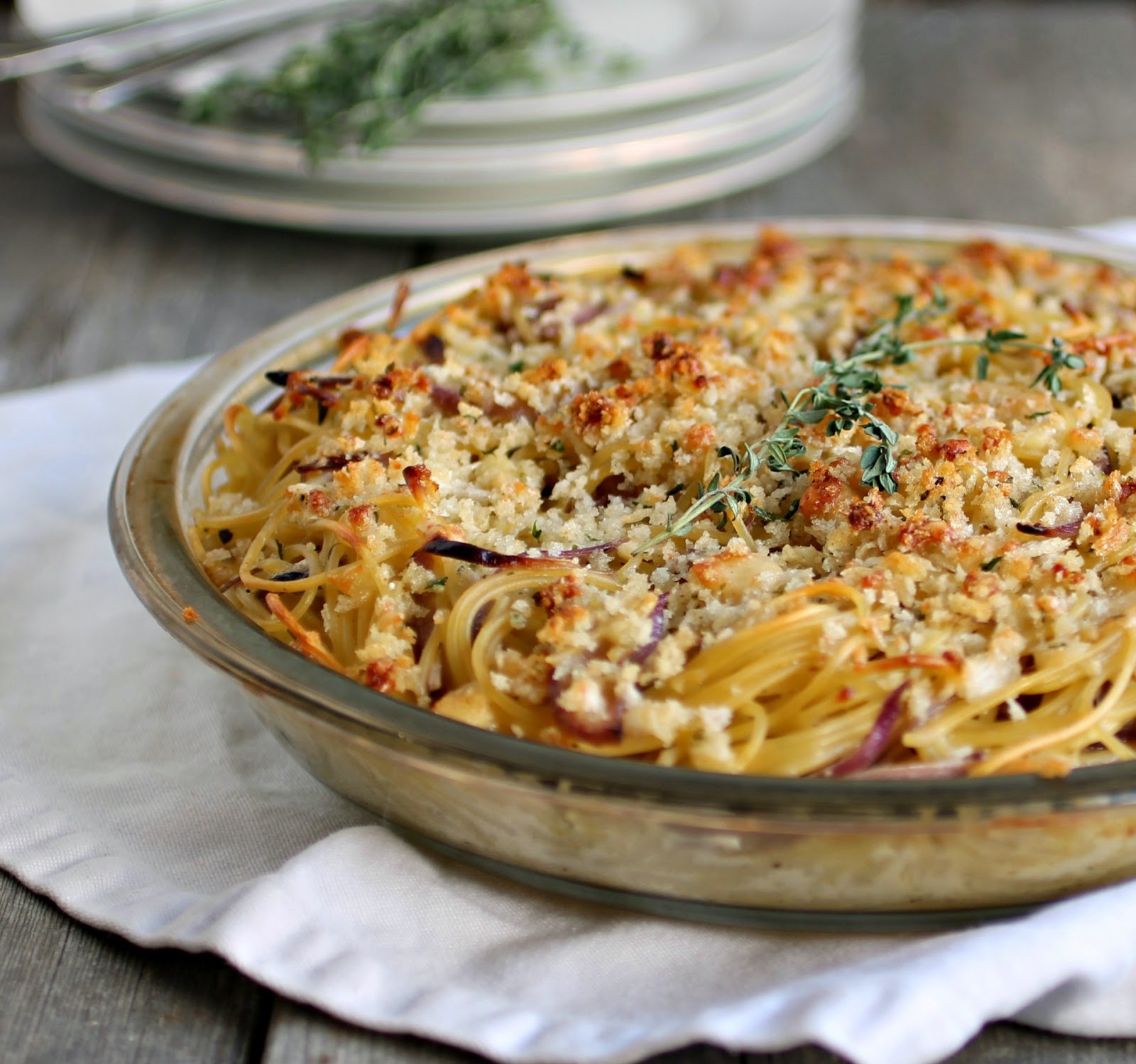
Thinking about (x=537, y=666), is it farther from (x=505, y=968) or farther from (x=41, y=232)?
(x=41, y=232)

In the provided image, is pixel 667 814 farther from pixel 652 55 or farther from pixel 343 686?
pixel 652 55

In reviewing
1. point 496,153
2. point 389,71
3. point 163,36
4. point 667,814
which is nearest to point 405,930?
point 667,814

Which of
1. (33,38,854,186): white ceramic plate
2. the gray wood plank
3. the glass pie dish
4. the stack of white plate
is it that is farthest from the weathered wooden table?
(33,38,854,186): white ceramic plate

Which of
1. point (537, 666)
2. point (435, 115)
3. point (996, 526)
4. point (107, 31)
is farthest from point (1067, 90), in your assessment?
point (537, 666)

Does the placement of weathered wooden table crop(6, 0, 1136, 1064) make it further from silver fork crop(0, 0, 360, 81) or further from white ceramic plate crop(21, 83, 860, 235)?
silver fork crop(0, 0, 360, 81)

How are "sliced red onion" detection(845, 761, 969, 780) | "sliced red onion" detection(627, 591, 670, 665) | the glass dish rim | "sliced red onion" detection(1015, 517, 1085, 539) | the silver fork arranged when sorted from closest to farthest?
the glass dish rim → "sliced red onion" detection(845, 761, 969, 780) → "sliced red onion" detection(627, 591, 670, 665) → "sliced red onion" detection(1015, 517, 1085, 539) → the silver fork

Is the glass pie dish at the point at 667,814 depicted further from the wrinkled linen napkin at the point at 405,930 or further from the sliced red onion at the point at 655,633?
the sliced red onion at the point at 655,633
